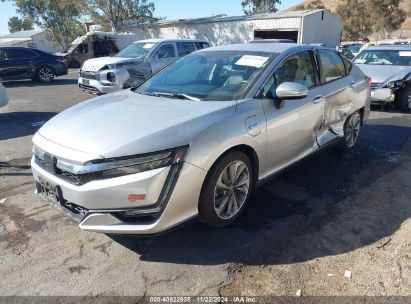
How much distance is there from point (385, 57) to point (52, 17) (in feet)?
134

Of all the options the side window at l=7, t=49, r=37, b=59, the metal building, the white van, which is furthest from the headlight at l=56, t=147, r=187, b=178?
the metal building

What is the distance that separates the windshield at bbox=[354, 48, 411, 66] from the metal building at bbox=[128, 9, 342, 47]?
1748 cm

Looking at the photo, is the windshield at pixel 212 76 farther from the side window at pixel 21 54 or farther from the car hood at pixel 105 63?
the side window at pixel 21 54

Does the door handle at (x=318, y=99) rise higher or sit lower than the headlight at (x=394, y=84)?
higher

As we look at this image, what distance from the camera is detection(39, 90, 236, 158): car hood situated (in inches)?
112

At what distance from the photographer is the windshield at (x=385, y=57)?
31.5 feet

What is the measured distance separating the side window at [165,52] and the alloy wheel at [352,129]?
7294 mm

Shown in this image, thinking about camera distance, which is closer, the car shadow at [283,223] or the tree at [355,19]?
the car shadow at [283,223]

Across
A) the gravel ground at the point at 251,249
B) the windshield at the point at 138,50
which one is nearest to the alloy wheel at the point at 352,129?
the gravel ground at the point at 251,249

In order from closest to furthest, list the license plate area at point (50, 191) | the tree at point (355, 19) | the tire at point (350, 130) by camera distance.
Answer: the license plate area at point (50, 191) → the tire at point (350, 130) → the tree at point (355, 19)

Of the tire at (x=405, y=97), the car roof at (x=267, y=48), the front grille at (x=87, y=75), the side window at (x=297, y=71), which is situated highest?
the car roof at (x=267, y=48)

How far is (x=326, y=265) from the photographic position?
305 cm

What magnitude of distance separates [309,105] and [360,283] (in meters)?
2.07

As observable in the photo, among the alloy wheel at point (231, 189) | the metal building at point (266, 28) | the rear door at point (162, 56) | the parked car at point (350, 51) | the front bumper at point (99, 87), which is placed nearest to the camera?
the alloy wheel at point (231, 189)
